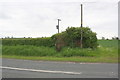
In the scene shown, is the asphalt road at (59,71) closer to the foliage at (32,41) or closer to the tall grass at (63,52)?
the tall grass at (63,52)

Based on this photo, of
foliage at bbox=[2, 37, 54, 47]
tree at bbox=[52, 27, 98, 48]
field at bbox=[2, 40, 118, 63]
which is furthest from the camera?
foliage at bbox=[2, 37, 54, 47]

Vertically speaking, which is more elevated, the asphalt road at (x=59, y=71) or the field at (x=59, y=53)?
the field at (x=59, y=53)

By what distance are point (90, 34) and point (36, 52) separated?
24.8ft

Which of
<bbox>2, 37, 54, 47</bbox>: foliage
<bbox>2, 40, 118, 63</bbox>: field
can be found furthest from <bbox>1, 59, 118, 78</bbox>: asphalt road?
A: <bbox>2, 37, 54, 47</bbox>: foliage

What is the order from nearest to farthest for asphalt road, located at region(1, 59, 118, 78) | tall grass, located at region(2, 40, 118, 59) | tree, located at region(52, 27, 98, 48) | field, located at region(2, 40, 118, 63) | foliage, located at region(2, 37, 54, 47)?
asphalt road, located at region(1, 59, 118, 78) → field, located at region(2, 40, 118, 63) → tall grass, located at region(2, 40, 118, 59) → tree, located at region(52, 27, 98, 48) → foliage, located at region(2, 37, 54, 47)

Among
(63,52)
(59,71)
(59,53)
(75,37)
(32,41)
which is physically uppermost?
(75,37)

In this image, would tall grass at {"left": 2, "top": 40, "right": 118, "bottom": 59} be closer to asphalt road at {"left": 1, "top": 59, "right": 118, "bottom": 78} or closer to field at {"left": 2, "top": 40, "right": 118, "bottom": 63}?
field at {"left": 2, "top": 40, "right": 118, "bottom": 63}

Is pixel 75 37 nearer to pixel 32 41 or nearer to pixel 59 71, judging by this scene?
pixel 32 41

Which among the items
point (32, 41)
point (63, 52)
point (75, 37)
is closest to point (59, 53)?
point (63, 52)

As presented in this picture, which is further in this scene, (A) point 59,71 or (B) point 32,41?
(B) point 32,41

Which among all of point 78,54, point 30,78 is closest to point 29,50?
point 78,54

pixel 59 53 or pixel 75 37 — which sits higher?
pixel 75 37

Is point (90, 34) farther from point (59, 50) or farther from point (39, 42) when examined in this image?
point (39, 42)

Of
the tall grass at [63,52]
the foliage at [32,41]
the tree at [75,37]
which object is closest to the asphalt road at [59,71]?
the tall grass at [63,52]
